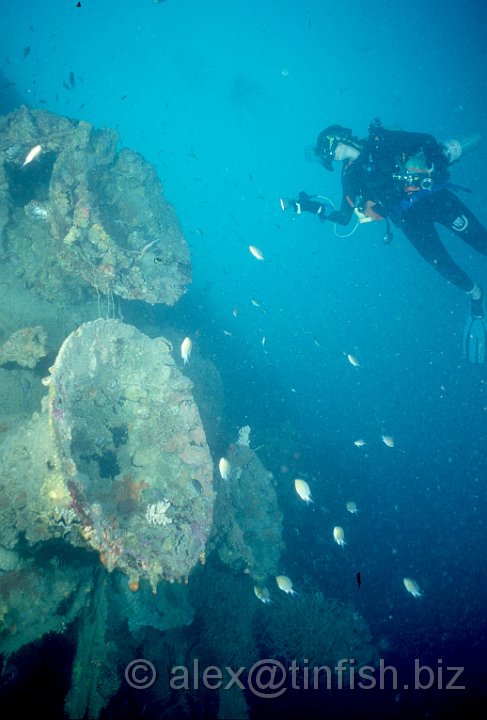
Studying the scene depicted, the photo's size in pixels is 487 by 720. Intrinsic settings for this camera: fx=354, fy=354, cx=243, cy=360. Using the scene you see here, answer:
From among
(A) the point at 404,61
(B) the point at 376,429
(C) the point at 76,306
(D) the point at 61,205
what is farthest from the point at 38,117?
(A) the point at 404,61

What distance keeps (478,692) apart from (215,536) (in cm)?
904

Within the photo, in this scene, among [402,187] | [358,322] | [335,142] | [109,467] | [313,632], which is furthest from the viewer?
[358,322]

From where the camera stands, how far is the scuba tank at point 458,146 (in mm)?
8758

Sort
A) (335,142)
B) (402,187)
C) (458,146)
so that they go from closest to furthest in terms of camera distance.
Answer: (402,187) → (335,142) → (458,146)

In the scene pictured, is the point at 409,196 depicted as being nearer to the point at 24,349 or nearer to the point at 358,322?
the point at 24,349

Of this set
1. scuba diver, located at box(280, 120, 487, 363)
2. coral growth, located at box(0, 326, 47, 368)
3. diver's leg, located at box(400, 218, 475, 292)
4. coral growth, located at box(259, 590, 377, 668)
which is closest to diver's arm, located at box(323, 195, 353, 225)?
scuba diver, located at box(280, 120, 487, 363)

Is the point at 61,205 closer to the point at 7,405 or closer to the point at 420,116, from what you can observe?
the point at 7,405

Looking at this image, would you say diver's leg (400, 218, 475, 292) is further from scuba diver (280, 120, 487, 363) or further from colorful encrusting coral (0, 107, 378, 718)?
colorful encrusting coral (0, 107, 378, 718)

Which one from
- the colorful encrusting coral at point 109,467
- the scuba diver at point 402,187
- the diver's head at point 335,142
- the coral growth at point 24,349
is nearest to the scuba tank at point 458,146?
the scuba diver at point 402,187

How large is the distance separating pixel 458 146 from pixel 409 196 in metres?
2.05

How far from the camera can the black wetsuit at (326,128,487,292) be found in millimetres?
8234

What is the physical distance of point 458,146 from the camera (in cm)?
880

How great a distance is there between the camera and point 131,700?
4629 millimetres

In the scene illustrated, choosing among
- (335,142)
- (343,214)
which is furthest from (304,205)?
(335,142)
